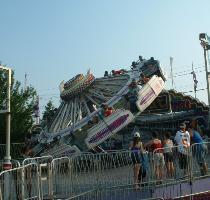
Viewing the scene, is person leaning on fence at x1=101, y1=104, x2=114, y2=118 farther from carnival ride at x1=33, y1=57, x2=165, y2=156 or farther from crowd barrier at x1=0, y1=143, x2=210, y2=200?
crowd barrier at x1=0, y1=143, x2=210, y2=200

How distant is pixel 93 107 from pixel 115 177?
19.3 meters

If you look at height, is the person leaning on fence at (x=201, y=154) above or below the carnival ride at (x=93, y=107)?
below

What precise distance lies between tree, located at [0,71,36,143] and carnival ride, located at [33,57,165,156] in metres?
3.04

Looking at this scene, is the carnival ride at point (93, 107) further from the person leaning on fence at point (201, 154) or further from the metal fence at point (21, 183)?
the metal fence at point (21, 183)

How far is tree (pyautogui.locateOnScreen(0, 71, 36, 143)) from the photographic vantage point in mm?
34000

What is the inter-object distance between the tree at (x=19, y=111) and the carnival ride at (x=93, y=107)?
304cm

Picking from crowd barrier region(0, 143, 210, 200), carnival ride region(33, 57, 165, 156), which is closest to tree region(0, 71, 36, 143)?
carnival ride region(33, 57, 165, 156)

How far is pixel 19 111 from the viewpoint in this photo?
3556cm

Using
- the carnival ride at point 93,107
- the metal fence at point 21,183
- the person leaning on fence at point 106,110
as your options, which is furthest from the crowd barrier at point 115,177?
the person leaning on fence at point 106,110

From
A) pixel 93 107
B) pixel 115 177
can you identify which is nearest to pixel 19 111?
pixel 93 107

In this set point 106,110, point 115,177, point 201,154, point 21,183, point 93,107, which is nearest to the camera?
point 21,183

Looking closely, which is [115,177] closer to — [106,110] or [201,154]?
[201,154]

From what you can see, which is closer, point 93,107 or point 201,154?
point 201,154

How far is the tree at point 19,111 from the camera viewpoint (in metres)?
34.0
